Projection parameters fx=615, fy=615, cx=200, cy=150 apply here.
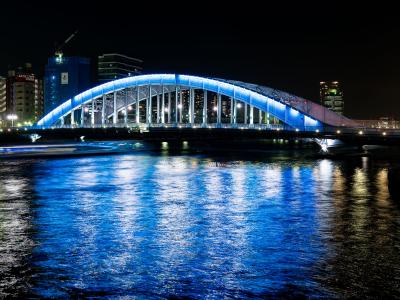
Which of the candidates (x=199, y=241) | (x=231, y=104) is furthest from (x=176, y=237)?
(x=231, y=104)

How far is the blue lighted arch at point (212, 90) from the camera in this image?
8569cm

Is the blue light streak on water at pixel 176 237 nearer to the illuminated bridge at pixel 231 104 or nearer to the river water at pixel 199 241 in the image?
the river water at pixel 199 241

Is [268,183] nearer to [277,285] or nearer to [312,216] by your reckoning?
[312,216]

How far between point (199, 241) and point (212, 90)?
7978 centimetres

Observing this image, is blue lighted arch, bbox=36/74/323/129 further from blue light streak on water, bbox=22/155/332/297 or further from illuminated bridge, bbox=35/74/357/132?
blue light streak on water, bbox=22/155/332/297

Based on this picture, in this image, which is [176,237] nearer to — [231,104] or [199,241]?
[199,241]

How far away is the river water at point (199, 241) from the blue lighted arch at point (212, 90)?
51.4m

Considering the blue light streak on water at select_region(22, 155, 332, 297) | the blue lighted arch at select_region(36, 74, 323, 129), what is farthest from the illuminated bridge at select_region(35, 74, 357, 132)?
the blue light streak on water at select_region(22, 155, 332, 297)

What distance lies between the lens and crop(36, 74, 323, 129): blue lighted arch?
8569 centimetres

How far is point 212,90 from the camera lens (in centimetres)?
9644

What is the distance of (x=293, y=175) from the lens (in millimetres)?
41406

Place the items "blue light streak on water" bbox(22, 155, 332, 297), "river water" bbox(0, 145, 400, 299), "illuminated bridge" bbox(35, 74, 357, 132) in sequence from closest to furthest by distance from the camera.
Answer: "river water" bbox(0, 145, 400, 299) → "blue light streak on water" bbox(22, 155, 332, 297) → "illuminated bridge" bbox(35, 74, 357, 132)

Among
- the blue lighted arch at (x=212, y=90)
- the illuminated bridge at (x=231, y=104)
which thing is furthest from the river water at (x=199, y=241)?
the blue lighted arch at (x=212, y=90)

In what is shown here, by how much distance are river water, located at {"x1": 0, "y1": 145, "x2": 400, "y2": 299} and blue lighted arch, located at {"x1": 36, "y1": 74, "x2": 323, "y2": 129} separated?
51.4 m
